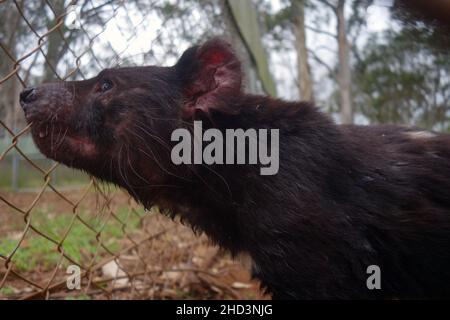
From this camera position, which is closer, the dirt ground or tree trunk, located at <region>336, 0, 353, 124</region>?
the dirt ground

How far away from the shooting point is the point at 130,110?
81.4 inches

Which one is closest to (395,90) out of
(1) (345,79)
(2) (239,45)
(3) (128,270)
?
(1) (345,79)

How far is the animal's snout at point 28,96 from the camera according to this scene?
2.01 metres

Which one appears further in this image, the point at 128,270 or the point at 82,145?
the point at 128,270

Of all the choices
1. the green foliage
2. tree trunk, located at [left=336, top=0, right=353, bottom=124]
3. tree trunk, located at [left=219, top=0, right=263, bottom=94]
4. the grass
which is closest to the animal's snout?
the grass

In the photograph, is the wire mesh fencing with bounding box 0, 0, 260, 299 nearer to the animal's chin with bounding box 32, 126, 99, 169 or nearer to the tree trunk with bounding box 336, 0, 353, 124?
the animal's chin with bounding box 32, 126, 99, 169

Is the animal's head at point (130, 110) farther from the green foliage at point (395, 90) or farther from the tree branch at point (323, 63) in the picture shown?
the tree branch at point (323, 63)

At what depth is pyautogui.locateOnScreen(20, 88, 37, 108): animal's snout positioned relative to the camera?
→ 2.01 m

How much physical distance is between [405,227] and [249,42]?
2.26 m

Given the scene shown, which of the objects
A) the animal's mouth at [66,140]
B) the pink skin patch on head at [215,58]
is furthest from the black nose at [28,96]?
the pink skin patch on head at [215,58]

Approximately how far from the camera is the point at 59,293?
2676 mm

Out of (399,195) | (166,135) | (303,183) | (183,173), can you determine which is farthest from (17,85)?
(399,195)

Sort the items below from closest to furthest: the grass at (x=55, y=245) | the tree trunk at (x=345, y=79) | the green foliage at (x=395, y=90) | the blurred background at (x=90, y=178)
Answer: the blurred background at (x=90, y=178), the grass at (x=55, y=245), the green foliage at (x=395, y=90), the tree trunk at (x=345, y=79)

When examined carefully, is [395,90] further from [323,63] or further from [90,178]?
[90,178]
